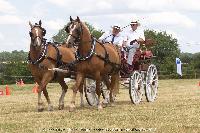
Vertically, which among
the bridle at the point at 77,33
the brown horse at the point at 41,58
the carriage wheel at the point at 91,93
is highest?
the bridle at the point at 77,33

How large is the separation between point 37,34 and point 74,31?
962mm

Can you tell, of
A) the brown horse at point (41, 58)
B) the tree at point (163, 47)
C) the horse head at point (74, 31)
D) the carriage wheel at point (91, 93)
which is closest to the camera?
the horse head at point (74, 31)

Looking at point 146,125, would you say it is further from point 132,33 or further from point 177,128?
point 132,33

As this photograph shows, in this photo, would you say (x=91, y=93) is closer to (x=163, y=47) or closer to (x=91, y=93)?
(x=91, y=93)

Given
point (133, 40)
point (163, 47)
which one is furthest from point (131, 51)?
point (163, 47)

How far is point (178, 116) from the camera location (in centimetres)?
1155

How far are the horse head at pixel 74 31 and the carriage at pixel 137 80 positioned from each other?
2.83 metres

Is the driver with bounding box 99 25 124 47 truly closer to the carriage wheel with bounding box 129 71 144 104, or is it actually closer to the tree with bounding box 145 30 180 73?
the carriage wheel with bounding box 129 71 144 104

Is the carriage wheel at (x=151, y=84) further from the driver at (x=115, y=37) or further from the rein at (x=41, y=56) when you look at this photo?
the rein at (x=41, y=56)

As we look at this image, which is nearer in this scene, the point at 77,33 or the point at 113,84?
the point at 77,33

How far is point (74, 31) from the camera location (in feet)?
44.4

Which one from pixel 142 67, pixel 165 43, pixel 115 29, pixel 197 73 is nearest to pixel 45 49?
pixel 115 29

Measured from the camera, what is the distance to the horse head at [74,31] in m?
13.5

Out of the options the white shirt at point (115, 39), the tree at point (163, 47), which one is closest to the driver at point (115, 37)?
the white shirt at point (115, 39)
